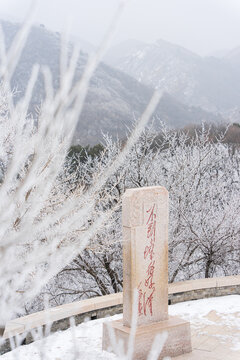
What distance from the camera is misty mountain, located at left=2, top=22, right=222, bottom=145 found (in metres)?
40.2

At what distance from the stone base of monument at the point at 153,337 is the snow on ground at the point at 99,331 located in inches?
12.1

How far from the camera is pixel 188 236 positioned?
1154 centimetres

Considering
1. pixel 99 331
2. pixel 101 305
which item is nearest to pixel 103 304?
pixel 101 305

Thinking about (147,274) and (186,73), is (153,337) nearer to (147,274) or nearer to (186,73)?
(147,274)

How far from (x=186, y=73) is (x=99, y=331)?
114 metres

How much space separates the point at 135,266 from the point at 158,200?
873 millimetres

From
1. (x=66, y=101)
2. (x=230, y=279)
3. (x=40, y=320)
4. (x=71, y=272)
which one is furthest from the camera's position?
(x=71, y=272)

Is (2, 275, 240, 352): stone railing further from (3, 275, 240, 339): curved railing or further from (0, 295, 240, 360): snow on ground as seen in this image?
(0, 295, 240, 360): snow on ground

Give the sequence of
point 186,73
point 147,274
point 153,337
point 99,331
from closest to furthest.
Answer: point 153,337 → point 147,274 → point 99,331 → point 186,73

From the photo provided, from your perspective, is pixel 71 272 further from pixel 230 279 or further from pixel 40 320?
pixel 40 320

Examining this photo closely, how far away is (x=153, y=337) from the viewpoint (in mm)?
6035

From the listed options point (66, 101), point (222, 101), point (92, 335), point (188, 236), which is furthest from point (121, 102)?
point (66, 101)

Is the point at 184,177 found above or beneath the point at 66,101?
beneath

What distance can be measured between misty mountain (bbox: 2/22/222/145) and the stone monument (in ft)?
88.6
